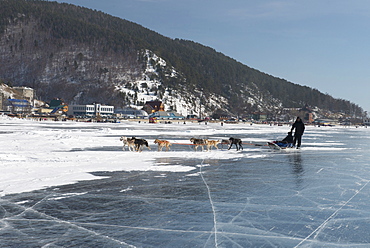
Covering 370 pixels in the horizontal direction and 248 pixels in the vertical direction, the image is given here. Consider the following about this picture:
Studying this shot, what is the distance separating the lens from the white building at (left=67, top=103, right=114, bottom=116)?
145250 millimetres

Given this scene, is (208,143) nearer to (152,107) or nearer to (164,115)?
(164,115)

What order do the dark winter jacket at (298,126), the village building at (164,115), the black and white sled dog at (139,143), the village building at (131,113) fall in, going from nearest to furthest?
the black and white sled dog at (139,143), the dark winter jacket at (298,126), the village building at (164,115), the village building at (131,113)

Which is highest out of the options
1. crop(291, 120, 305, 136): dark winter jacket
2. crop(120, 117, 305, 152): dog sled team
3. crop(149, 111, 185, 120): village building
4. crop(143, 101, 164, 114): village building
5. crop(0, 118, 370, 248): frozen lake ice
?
crop(143, 101, 164, 114): village building

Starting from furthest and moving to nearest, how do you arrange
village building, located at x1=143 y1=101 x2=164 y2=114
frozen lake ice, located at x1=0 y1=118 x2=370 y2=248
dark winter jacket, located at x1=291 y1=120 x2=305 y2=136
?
village building, located at x1=143 y1=101 x2=164 y2=114 < dark winter jacket, located at x1=291 y1=120 x2=305 y2=136 < frozen lake ice, located at x1=0 y1=118 x2=370 y2=248

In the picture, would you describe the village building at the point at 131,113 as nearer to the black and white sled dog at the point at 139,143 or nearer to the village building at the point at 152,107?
the village building at the point at 152,107

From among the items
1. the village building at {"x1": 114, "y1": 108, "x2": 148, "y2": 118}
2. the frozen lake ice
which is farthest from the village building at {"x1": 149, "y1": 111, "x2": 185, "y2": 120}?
the frozen lake ice

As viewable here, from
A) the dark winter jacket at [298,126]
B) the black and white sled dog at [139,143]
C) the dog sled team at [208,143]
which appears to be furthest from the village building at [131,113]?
the black and white sled dog at [139,143]

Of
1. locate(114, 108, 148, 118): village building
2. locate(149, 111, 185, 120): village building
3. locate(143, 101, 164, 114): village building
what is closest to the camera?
locate(149, 111, 185, 120): village building

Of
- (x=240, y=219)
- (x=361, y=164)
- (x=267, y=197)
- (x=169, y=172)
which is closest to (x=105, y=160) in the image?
(x=169, y=172)

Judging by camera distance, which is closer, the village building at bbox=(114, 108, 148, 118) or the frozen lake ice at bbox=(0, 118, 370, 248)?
the frozen lake ice at bbox=(0, 118, 370, 248)

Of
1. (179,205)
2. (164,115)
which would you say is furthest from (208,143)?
(164,115)

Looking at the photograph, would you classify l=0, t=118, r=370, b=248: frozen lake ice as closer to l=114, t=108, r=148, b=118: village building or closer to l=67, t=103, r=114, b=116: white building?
l=114, t=108, r=148, b=118: village building

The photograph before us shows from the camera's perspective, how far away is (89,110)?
480ft

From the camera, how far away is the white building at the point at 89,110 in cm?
14525
